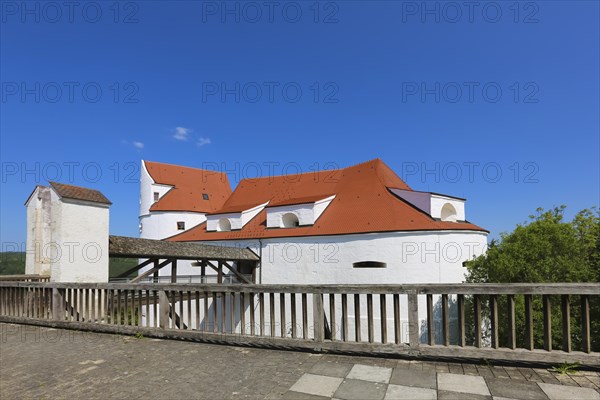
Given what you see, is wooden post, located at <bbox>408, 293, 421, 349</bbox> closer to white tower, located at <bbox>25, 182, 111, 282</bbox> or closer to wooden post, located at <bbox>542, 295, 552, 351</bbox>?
wooden post, located at <bbox>542, 295, 552, 351</bbox>

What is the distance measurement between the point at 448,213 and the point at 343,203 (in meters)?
6.71

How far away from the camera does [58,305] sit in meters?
6.36

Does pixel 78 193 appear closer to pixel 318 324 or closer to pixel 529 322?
pixel 318 324

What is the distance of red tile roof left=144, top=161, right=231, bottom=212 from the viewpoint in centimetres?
3186

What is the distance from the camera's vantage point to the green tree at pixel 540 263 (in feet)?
52.4

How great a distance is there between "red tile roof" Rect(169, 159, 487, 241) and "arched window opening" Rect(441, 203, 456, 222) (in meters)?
1.14

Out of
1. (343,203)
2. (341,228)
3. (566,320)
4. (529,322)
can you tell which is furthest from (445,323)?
(343,203)

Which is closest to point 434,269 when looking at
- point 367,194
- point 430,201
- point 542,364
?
point 430,201

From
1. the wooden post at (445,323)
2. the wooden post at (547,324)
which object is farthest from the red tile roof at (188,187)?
the wooden post at (547,324)

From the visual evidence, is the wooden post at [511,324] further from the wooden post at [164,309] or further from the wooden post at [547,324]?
the wooden post at [164,309]

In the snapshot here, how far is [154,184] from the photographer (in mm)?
32812

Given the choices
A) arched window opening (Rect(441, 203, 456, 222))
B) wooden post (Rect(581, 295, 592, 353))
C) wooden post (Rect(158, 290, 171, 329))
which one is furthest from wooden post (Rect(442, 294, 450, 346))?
arched window opening (Rect(441, 203, 456, 222))

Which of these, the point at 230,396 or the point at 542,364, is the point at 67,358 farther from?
the point at 542,364

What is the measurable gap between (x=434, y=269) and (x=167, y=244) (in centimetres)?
1321
